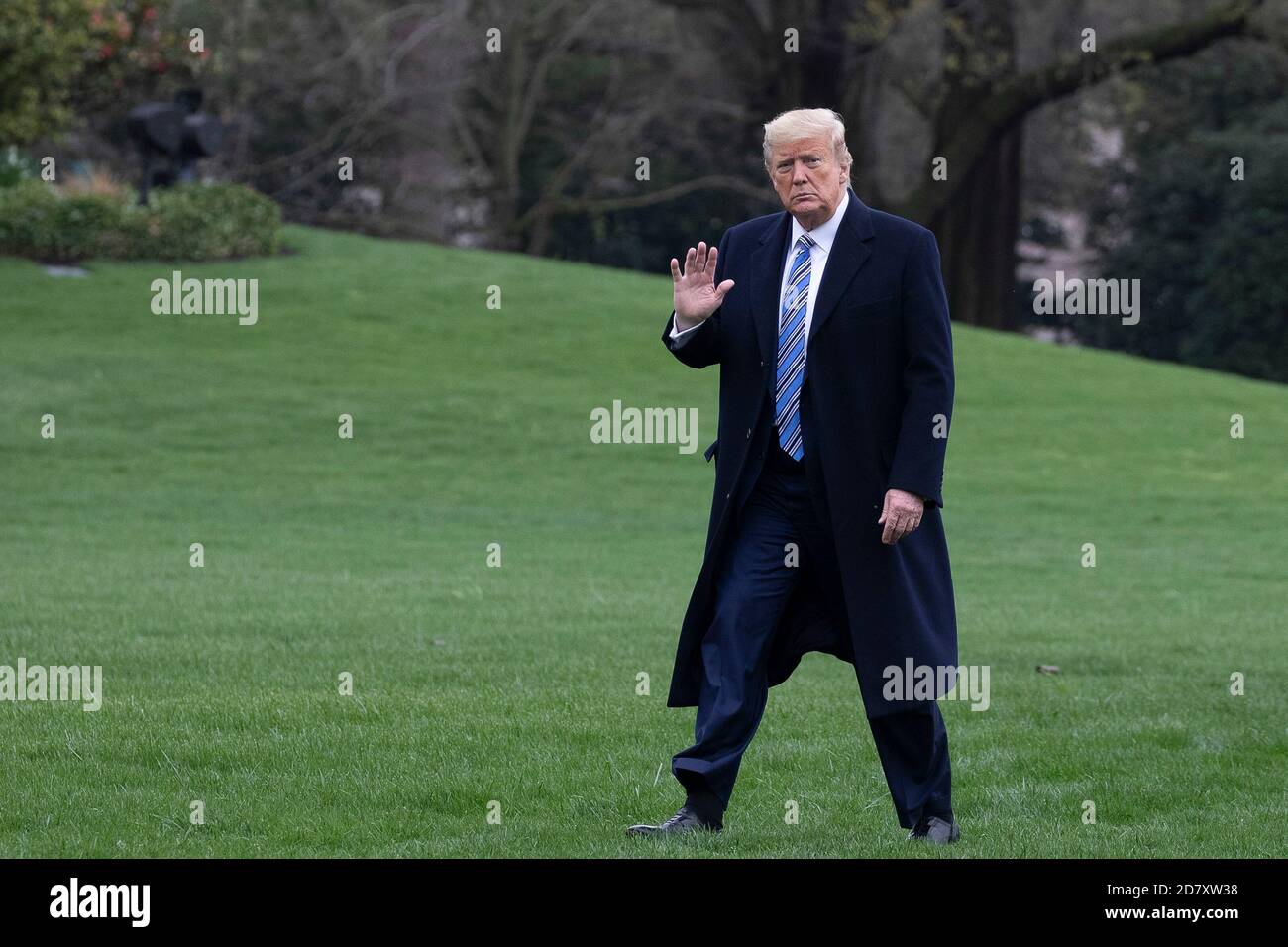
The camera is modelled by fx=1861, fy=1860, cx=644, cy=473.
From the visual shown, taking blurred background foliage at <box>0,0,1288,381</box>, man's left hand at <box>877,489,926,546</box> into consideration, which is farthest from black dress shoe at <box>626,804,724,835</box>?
blurred background foliage at <box>0,0,1288,381</box>

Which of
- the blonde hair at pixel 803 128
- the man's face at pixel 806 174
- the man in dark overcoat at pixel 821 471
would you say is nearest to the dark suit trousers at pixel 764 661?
the man in dark overcoat at pixel 821 471

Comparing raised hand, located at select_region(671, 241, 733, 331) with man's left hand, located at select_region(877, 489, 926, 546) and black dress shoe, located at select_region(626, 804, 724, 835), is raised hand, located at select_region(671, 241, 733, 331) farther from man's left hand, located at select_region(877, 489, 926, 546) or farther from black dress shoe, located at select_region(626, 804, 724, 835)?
black dress shoe, located at select_region(626, 804, 724, 835)

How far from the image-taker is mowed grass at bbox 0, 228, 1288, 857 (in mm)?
6426

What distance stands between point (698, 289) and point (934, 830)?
1868mm

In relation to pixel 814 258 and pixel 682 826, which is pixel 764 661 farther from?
pixel 814 258

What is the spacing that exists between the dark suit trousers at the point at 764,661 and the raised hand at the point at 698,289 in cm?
47

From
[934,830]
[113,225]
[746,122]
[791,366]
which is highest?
[746,122]

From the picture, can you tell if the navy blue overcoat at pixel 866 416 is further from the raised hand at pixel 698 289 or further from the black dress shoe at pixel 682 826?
the black dress shoe at pixel 682 826

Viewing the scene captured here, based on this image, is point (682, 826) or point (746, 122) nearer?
point (682, 826)

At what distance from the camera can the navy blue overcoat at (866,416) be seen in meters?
5.70

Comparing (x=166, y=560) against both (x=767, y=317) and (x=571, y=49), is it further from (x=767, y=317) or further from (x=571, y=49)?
(x=571, y=49)

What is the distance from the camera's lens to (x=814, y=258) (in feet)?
19.3

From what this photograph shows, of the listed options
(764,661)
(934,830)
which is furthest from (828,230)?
(934,830)

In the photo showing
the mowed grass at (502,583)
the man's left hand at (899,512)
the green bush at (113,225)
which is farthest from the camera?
the green bush at (113,225)
